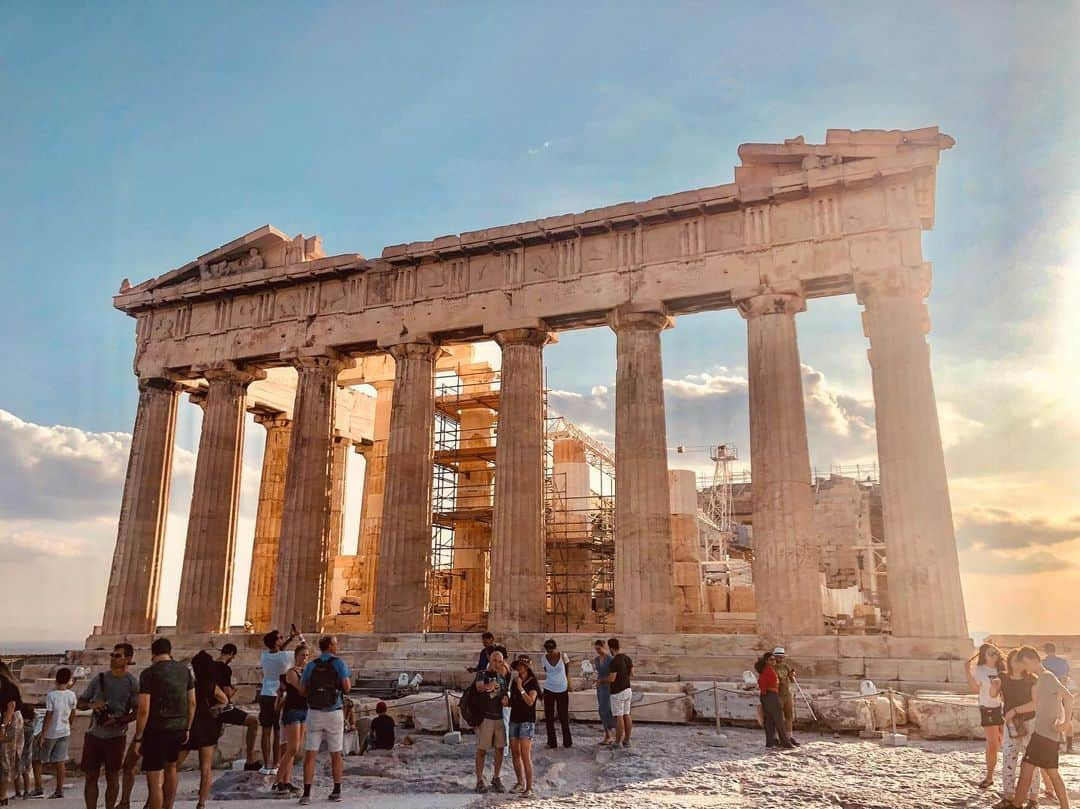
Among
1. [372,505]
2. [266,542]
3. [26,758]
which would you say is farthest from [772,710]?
[372,505]

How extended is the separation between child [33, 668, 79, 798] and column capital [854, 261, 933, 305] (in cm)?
1738

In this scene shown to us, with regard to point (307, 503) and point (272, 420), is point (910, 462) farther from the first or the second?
point (272, 420)

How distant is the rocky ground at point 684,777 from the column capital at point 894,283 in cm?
1032

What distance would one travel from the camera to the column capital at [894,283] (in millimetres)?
20000

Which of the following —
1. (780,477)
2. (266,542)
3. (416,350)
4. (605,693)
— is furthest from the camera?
(266,542)

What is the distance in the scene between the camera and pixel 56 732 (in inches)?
452

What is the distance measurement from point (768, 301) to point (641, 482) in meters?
5.29

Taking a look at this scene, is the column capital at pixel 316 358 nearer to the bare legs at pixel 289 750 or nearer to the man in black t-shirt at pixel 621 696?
the man in black t-shirt at pixel 621 696

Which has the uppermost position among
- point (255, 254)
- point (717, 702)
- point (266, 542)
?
point (255, 254)

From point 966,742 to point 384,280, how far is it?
18.7 meters

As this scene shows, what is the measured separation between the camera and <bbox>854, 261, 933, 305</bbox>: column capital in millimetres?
20000

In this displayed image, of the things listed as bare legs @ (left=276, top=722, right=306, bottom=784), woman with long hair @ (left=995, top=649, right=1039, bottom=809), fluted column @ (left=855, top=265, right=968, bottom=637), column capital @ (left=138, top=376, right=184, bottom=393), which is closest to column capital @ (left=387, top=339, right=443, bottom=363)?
column capital @ (left=138, top=376, right=184, bottom=393)

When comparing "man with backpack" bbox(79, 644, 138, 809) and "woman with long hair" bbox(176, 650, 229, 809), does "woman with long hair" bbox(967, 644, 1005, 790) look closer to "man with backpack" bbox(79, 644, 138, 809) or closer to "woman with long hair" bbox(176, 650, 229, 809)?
"woman with long hair" bbox(176, 650, 229, 809)

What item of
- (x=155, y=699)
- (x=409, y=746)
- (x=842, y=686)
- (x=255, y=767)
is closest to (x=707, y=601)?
(x=842, y=686)
